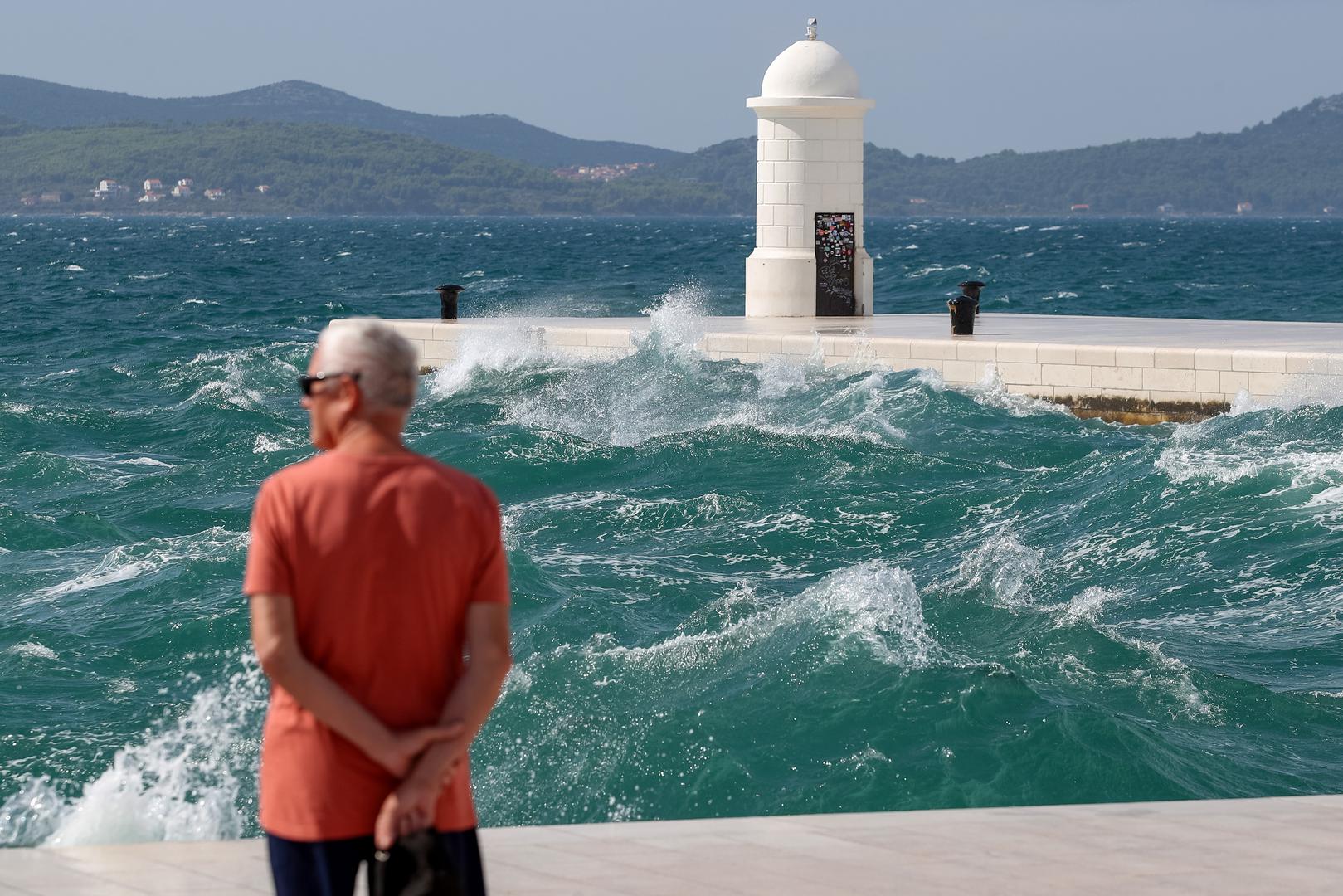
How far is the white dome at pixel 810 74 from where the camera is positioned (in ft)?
76.1

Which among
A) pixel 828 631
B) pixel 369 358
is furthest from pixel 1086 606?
pixel 369 358

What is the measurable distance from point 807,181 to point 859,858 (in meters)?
19.0

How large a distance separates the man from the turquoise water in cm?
404

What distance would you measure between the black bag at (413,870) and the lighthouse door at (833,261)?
68.3 ft

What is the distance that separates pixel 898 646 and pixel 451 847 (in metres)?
6.65

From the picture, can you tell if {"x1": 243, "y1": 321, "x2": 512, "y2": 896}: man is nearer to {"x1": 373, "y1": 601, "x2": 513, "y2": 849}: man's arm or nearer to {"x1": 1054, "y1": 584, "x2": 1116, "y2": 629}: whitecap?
{"x1": 373, "y1": 601, "x2": 513, "y2": 849}: man's arm

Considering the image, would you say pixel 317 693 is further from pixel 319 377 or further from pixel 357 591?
pixel 319 377

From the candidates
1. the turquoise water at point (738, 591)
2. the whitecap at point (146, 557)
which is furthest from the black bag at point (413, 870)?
the whitecap at point (146, 557)

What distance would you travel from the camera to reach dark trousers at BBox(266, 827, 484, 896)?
297cm

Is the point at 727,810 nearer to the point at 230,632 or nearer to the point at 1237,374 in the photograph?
the point at 230,632

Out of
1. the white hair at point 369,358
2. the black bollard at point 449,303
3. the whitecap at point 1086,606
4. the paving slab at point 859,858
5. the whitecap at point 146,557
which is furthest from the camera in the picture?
the black bollard at point 449,303

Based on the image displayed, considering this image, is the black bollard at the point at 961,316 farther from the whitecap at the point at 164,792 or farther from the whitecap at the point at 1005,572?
the whitecap at the point at 164,792

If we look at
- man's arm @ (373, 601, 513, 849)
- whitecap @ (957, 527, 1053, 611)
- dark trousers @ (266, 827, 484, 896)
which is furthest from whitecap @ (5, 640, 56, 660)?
man's arm @ (373, 601, 513, 849)

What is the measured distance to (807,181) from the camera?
23.2 m
